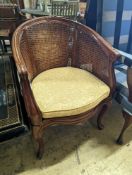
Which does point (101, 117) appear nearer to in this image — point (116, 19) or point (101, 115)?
point (101, 115)

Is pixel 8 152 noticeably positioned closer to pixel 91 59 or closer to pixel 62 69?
pixel 62 69

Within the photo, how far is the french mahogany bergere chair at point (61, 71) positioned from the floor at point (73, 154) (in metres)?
0.10

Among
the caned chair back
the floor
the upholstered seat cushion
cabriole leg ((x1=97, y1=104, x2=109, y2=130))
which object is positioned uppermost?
the caned chair back

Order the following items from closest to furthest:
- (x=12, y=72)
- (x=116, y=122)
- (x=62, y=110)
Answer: (x=62, y=110) → (x=116, y=122) → (x=12, y=72)

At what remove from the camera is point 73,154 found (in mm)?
1185

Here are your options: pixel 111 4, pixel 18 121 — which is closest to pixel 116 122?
pixel 18 121

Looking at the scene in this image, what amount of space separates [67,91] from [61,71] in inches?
11.0

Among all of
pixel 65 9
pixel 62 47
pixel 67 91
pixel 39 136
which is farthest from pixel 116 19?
pixel 39 136

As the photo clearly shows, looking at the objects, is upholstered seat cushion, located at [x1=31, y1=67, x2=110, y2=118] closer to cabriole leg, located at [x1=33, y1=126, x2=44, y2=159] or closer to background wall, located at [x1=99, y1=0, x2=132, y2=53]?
cabriole leg, located at [x1=33, y1=126, x2=44, y2=159]

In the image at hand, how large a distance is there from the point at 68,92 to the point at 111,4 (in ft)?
2.66

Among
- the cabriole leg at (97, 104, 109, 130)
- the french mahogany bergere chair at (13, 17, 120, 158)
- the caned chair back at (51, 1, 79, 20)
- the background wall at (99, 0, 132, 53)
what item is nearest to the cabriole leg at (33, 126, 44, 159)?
the french mahogany bergere chair at (13, 17, 120, 158)

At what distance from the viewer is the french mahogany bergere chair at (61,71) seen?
3.11ft

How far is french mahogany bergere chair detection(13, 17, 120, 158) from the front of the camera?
0.95 meters

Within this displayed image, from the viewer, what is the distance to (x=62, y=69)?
133cm
